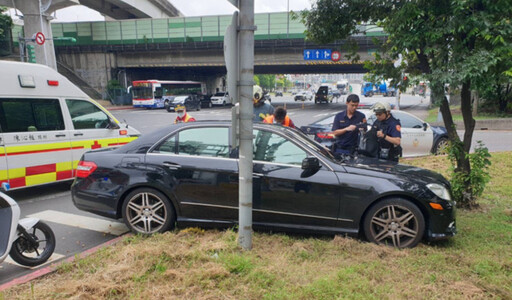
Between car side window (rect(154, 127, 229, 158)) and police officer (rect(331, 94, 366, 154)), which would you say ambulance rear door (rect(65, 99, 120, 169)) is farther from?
police officer (rect(331, 94, 366, 154))

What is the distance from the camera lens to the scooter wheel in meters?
3.81

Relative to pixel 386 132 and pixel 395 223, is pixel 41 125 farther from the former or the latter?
pixel 395 223

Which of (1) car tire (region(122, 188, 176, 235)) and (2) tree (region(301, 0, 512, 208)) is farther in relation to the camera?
(1) car tire (region(122, 188, 176, 235))

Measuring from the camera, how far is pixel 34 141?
634 centimetres

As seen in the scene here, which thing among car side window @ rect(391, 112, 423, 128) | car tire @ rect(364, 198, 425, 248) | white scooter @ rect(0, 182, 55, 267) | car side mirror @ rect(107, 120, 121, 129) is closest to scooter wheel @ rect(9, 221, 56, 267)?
white scooter @ rect(0, 182, 55, 267)

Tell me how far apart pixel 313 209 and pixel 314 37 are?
10.9ft

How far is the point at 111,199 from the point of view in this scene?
457 centimetres

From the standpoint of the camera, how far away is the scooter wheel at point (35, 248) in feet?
12.5

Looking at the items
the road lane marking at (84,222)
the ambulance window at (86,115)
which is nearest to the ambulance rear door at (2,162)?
the road lane marking at (84,222)

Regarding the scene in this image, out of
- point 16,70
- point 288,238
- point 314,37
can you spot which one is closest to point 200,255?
point 288,238

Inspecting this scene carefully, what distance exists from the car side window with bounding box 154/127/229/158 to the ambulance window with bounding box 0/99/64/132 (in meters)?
3.12

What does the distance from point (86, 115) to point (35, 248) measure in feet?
12.9

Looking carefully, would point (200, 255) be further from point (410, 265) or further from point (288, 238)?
point (410, 265)

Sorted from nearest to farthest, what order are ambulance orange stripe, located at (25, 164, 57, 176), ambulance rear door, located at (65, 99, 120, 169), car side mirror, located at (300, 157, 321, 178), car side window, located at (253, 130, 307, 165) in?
car side mirror, located at (300, 157, 321, 178)
car side window, located at (253, 130, 307, 165)
ambulance orange stripe, located at (25, 164, 57, 176)
ambulance rear door, located at (65, 99, 120, 169)
